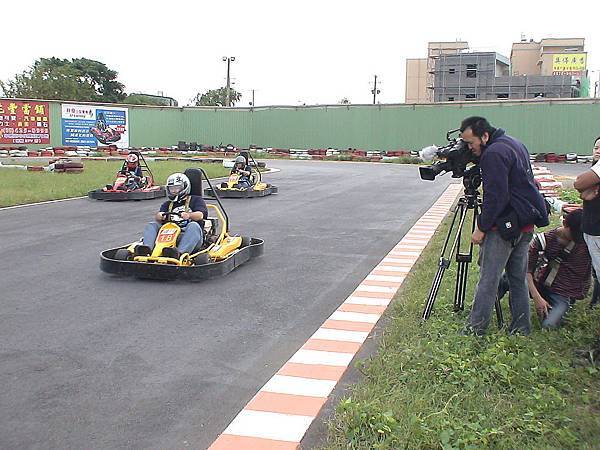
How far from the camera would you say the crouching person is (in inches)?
203

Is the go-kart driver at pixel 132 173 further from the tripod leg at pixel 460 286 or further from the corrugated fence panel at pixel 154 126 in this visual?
the corrugated fence panel at pixel 154 126

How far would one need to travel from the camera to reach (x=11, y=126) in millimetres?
34031

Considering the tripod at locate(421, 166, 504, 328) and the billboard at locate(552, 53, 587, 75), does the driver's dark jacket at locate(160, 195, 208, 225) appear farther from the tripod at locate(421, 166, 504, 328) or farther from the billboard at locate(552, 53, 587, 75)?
the billboard at locate(552, 53, 587, 75)

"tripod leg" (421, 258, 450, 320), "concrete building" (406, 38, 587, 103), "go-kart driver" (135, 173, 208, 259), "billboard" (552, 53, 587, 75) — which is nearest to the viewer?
"tripod leg" (421, 258, 450, 320)

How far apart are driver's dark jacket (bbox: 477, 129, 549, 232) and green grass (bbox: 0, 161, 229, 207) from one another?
12.0 meters

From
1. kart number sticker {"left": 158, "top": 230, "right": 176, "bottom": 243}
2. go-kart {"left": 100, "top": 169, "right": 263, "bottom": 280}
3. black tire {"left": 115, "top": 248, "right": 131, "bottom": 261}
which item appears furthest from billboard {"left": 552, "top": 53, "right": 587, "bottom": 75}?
black tire {"left": 115, "top": 248, "right": 131, "bottom": 261}

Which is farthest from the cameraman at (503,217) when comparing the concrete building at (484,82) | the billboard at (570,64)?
the billboard at (570,64)

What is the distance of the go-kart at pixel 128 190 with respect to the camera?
15.7m

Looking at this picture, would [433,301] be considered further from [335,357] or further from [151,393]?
[151,393]

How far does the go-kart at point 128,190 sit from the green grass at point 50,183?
980 millimetres

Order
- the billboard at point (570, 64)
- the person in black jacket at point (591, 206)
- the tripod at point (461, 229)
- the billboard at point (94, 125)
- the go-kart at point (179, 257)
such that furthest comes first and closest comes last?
the billboard at point (570, 64)
the billboard at point (94, 125)
the go-kart at point (179, 257)
the tripod at point (461, 229)
the person in black jacket at point (591, 206)

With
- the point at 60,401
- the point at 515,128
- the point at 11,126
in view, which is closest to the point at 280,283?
the point at 60,401

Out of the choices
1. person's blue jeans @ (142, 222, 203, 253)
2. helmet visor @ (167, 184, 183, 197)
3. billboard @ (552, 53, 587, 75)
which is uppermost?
billboard @ (552, 53, 587, 75)

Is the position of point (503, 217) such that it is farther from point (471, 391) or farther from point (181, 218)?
point (181, 218)
